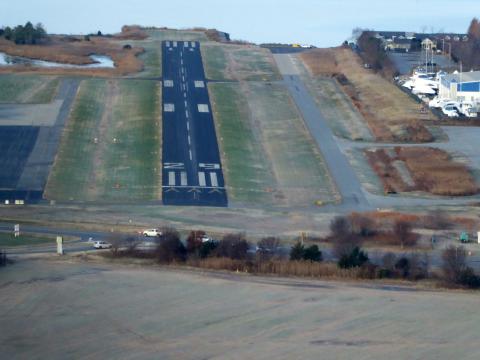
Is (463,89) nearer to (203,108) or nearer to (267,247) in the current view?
(203,108)

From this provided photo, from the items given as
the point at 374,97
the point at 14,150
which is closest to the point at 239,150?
the point at 14,150

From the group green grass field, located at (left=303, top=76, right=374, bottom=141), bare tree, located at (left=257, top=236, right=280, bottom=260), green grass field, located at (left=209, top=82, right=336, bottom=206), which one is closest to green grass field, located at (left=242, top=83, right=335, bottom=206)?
green grass field, located at (left=209, top=82, right=336, bottom=206)

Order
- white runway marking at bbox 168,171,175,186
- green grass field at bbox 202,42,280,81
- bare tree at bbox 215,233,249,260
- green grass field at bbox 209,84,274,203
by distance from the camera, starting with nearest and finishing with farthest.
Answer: bare tree at bbox 215,233,249,260 → green grass field at bbox 209,84,274,203 → white runway marking at bbox 168,171,175,186 → green grass field at bbox 202,42,280,81

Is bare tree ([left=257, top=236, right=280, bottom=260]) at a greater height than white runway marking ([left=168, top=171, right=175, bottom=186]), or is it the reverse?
→ white runway marking ([left=168, top=171, right=175, bottom=186])

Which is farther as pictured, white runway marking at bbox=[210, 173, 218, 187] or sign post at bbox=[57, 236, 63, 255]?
white runway marking at bbox=[210, 173, 218, 187]

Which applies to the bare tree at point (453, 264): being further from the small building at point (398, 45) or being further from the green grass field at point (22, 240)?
the small building at point (398, 45)

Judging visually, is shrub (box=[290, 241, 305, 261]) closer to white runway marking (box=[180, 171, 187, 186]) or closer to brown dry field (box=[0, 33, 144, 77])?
white runway marking (box=[180, 171, 187, 186])

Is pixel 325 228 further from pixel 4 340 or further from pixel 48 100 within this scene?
pixel 48 100
